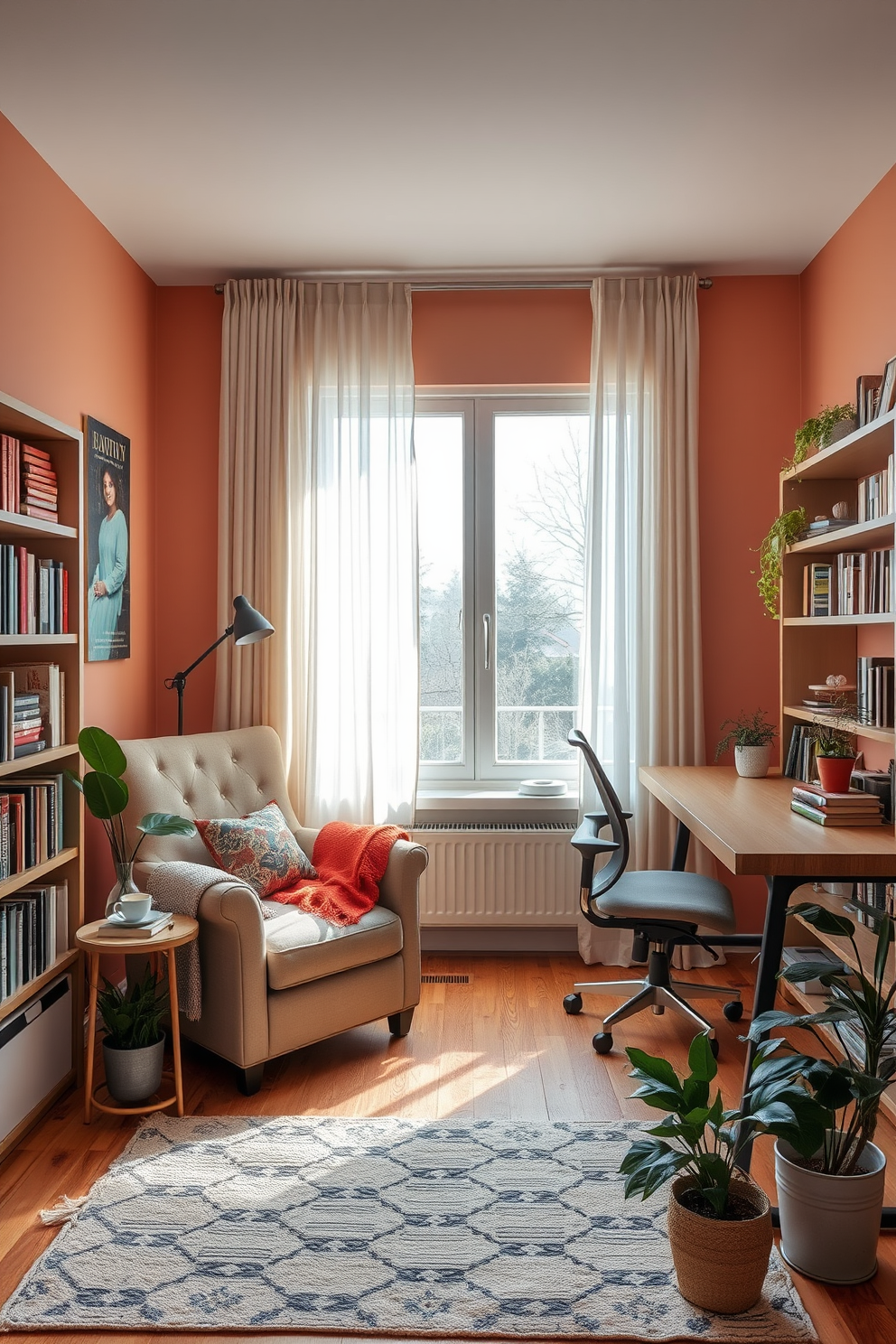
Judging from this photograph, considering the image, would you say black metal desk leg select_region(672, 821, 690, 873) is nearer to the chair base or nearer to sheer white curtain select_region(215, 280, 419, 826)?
the chair base

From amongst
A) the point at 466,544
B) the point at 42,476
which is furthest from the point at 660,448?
the point at 42,476

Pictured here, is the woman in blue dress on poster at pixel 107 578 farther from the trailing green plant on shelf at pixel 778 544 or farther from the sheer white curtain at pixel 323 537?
the trailing green plant on shelf at pixel 778 544

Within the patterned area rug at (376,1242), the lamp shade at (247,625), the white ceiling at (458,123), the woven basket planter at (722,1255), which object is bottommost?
the patterned area rug at (376,1242)

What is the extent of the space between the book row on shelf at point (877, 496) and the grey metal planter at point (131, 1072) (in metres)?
2.55

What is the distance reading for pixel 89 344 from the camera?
3.39 m

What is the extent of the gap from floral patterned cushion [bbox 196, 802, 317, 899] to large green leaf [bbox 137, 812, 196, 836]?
37cm

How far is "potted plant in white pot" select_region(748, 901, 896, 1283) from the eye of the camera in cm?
195

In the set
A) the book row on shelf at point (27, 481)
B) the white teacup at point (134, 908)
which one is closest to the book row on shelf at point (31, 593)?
the book row on shelf at point (27, 481)

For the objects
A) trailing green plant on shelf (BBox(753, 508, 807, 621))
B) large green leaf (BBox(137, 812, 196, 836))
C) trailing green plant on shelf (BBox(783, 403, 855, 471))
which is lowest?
large green leaf (BBox(137, 812, 196, 836))

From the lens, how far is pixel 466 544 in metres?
4.18

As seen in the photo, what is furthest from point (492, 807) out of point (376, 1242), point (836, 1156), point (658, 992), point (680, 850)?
point (836, 1156)

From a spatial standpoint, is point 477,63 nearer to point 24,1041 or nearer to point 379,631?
point 379,631

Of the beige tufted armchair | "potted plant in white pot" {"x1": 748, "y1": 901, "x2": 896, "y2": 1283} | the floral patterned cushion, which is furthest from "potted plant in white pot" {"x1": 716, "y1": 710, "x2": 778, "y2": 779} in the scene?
the floral patterned cushion

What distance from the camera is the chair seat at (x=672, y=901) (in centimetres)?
304
